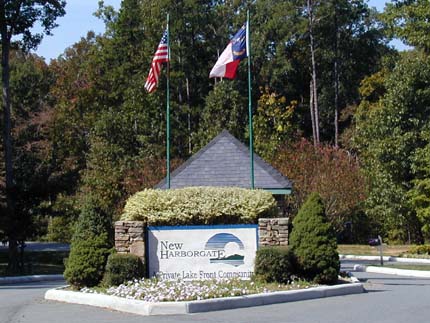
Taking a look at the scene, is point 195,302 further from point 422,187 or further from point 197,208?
point 422,187

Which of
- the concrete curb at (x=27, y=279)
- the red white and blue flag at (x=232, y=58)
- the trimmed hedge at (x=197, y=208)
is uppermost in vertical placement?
the red white and blue flag at (x=232, y=58)

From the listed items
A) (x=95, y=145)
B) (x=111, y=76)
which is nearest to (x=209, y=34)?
(x=111, y=76)

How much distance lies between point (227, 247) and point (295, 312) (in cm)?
504

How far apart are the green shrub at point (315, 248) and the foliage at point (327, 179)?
24295mm

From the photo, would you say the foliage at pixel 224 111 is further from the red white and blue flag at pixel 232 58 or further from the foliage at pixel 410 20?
the red white and blue flag at pixel 232 58

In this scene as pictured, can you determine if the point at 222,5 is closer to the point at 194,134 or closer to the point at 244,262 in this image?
the point at 194,134

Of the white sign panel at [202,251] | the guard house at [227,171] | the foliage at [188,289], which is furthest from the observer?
the guard house at [227,171]

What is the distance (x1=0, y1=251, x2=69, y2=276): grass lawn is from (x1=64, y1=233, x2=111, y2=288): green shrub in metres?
12.9

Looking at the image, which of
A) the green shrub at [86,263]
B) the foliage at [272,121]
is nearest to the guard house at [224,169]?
the green shrub at [86,263]

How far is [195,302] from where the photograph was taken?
1545cm

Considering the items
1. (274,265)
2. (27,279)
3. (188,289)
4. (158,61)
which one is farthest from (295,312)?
(27,279)

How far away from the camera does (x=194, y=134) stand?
53.0 meters

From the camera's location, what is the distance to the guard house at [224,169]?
27562mm

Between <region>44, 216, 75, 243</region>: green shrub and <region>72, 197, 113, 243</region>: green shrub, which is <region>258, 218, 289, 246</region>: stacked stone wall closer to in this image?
<region>72, 197, 113, 243</region>: green shrub
